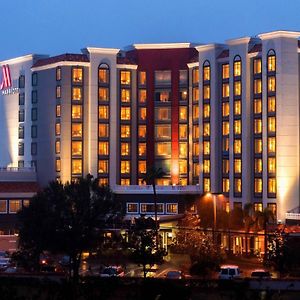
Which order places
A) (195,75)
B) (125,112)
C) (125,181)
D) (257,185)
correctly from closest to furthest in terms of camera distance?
(257,185)
(195,75)
(125,181)
(125,112)

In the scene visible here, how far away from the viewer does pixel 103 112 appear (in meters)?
112

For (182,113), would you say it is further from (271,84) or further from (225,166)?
(271,84)

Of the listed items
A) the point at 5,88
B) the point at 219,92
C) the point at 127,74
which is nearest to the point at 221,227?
the point at 219,92

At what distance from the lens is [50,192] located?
75.7 metres

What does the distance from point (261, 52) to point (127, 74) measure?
64.4 ft

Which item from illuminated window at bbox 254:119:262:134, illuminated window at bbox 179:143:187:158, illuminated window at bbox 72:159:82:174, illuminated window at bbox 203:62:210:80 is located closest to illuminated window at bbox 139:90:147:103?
illuminated window at bbox 179:143:187:158

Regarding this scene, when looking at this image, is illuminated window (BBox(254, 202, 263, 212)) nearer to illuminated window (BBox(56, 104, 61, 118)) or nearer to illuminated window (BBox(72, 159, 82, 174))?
illuminated window (BBox(72, 159, 82, 174))

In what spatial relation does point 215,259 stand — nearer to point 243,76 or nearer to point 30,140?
point 243,76

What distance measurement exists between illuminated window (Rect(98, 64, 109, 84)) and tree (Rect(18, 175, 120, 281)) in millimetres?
37884

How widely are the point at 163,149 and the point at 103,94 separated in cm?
943

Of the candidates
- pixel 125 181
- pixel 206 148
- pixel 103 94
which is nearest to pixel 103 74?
pixel 103 94

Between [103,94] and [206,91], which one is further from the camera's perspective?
[103,94]

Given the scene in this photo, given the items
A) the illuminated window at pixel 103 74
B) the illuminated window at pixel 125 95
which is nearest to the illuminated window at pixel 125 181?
the illuminated window at pixel 125 95

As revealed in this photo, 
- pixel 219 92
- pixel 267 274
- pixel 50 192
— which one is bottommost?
pixel 267 274
